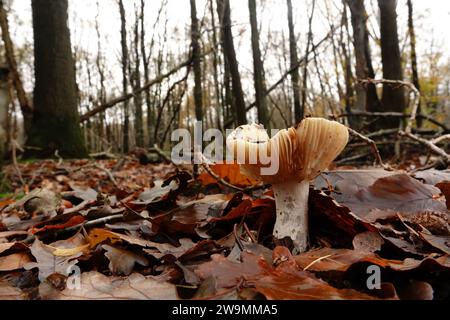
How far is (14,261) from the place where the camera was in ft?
4.25

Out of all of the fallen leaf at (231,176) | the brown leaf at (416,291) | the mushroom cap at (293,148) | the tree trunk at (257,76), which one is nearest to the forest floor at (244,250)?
the brown leaf at (416,291)

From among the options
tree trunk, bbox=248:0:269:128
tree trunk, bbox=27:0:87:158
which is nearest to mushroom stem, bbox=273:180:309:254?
tree trunk, bbox=248:0:269:128

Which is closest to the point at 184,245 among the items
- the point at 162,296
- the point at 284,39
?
the point at 162,296

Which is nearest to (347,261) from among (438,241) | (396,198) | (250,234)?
(438,241)

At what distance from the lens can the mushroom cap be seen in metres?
1.18

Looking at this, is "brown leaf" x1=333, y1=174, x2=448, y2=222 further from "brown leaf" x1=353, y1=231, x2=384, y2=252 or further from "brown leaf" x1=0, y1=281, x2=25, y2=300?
"brown leaf" x1=0, y1=281, x2=25, y2=300

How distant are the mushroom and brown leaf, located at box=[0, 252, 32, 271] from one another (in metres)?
0.84

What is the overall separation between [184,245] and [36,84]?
7444mm

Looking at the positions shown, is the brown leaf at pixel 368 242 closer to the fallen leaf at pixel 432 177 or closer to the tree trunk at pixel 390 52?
the fallen leaf at pixel 432 177

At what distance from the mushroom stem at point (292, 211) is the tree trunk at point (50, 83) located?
23.1ft

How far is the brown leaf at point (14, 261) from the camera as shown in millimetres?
1240

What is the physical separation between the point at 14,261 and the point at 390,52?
7.25m

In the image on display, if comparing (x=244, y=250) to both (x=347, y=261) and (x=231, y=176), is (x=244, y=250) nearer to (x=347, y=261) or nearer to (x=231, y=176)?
(x=347, y=261)
